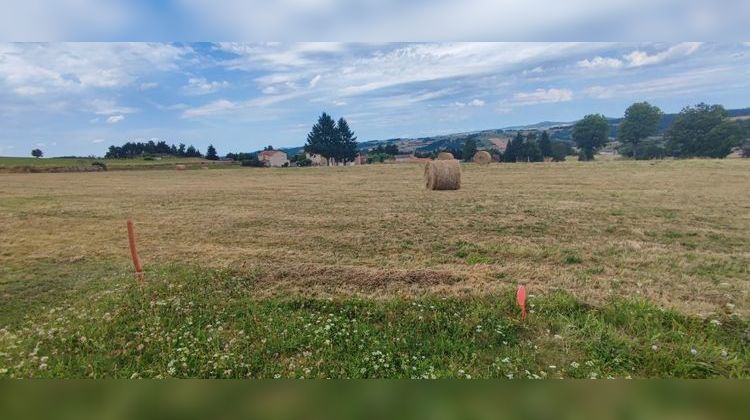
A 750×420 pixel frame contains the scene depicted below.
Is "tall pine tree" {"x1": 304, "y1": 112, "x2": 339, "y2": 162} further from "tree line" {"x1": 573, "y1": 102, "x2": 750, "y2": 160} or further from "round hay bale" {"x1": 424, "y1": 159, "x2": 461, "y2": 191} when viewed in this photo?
"round hay bale" {"x1": 424, "y1": 159, "x2": 461, "y2": 191}

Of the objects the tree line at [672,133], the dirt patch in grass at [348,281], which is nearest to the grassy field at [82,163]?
the dirt patch in grass at [348,281]

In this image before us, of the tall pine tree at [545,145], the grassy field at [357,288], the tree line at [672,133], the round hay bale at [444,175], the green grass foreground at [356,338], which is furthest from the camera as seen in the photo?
the round hay bale at [444,175]

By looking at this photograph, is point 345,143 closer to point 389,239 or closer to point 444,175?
point 389,239

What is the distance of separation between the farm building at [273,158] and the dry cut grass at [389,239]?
251mm

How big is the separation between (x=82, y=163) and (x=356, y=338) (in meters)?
3.61

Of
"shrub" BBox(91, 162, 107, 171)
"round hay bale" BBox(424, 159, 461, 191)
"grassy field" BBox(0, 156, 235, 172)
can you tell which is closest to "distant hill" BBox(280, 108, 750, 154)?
"grassy field" BBox(0, 156, 235, 172)

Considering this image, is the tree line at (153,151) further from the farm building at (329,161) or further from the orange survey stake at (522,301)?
the orange survey stake at (522,301)

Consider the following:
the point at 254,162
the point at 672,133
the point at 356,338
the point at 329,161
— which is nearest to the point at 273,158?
the point at 254,162

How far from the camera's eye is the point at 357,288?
4160mm

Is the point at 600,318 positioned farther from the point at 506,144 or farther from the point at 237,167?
the point at 237,167

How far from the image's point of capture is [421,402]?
2053 millimetres

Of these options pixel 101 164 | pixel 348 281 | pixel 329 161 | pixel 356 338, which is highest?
pixel 101 164

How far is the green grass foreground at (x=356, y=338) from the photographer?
9.50 ft

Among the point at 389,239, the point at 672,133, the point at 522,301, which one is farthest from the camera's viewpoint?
the point at 389,239
